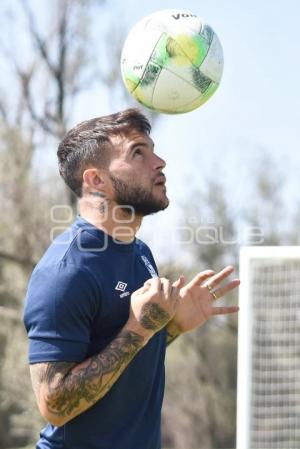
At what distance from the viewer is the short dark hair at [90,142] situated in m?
3.59

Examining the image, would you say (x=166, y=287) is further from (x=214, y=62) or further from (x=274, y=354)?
(x=274, y=354)

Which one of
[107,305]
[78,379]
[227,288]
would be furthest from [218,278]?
[78,379]

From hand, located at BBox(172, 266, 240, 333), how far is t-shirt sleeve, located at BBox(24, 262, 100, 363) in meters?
0.63

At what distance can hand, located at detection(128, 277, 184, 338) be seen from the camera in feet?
10.4

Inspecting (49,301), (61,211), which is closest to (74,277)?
(49,301)

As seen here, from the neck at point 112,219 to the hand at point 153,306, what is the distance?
381mm

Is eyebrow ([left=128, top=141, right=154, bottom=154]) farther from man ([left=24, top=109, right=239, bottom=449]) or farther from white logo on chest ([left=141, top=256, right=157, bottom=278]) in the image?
white logo on chest ([left=141, top=256, right=157, bottom=278])

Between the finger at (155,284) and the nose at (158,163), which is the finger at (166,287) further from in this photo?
the nose at (158,163)

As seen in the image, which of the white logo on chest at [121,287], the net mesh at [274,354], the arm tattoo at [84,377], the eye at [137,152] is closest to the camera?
the arm tattoo at [84,377]

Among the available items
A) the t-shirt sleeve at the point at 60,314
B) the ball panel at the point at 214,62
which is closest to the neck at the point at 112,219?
the t-shirt sleeve at the point at 60,314

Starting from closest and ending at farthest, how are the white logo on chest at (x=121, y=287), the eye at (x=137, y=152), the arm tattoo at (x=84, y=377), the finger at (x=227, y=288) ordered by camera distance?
the arm tattoo at (x=84, y=377), the white logo on chest at (x=121, y=287), the eye at (x=137, y=152), the finger at (x=227, y=288)

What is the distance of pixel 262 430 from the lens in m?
7.38

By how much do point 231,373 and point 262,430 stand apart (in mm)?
10045

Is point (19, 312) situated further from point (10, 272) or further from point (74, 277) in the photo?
point (74, 277)
